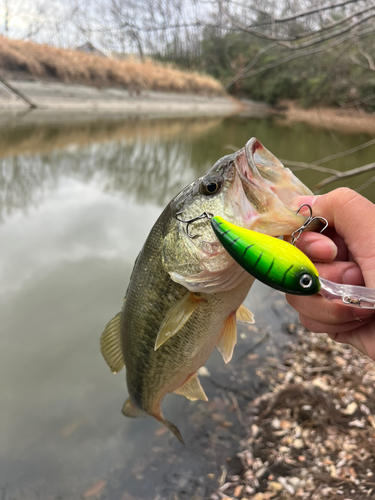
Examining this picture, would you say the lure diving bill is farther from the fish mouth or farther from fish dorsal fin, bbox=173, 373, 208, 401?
fish dorsal fin, bbox=173, 373, 208, 401

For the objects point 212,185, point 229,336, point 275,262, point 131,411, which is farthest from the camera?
point 131,411

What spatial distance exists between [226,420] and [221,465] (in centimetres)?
43

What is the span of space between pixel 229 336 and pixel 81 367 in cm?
253

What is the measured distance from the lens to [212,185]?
53.7 inches

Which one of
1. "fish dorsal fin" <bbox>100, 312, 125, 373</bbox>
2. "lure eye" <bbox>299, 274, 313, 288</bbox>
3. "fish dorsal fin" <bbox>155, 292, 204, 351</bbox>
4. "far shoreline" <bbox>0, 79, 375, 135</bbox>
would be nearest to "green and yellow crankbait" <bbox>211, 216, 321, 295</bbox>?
"lure eye" <bbox>299, 274, 313, 288</bbox>

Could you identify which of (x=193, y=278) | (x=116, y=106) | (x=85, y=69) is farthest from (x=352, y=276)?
(x=116, y=106)

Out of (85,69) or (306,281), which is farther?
(85,69)

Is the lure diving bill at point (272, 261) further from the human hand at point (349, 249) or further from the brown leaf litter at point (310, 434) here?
the brown leaf litter at point (310, 434)

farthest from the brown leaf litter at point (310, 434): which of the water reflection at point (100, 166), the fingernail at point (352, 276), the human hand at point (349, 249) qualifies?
the water reflection at point (100, 166)

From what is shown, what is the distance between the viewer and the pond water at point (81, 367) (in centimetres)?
274

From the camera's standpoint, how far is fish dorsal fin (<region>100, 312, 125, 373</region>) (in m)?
2.01

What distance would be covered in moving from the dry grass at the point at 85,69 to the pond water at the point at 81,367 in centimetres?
1224

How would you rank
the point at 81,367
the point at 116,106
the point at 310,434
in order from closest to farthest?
1. the point at 310,434
2. the point at 81,367
3. the point at 116,106

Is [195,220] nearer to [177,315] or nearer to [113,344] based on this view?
[177,315]
